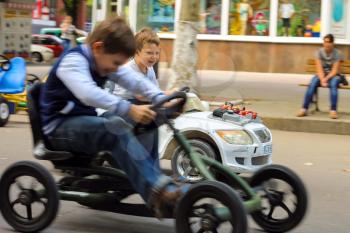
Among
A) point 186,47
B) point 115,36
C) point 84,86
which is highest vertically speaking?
point 186,47

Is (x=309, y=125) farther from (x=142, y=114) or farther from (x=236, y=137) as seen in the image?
(x=142, y=114)

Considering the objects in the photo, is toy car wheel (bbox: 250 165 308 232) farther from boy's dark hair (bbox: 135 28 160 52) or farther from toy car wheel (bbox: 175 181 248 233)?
boy's dark hair (bbox: 135 28 160 52)

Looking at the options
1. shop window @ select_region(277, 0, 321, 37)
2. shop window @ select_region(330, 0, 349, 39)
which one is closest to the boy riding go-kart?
shop window @ select_region(330, 0, 349, 39)

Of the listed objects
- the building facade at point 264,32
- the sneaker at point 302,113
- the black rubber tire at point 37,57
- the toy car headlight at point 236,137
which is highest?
the building facade at point 264,32

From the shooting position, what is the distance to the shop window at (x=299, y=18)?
21.5 metres

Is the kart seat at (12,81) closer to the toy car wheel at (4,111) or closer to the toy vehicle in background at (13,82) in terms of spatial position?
the toy vehicle in background at (13,82)

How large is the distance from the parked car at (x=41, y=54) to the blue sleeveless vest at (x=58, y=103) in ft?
86.2

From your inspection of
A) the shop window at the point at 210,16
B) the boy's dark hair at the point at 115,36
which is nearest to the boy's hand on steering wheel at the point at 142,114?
the boy's dark hair at the point at 115,36

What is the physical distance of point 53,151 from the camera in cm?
462

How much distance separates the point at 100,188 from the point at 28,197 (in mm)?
478

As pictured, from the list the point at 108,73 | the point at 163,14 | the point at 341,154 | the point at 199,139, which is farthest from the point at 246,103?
the point at 163,14

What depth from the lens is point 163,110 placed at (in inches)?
173

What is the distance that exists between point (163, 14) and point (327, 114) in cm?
1225

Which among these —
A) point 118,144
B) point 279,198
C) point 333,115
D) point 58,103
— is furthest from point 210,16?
point 118,144
